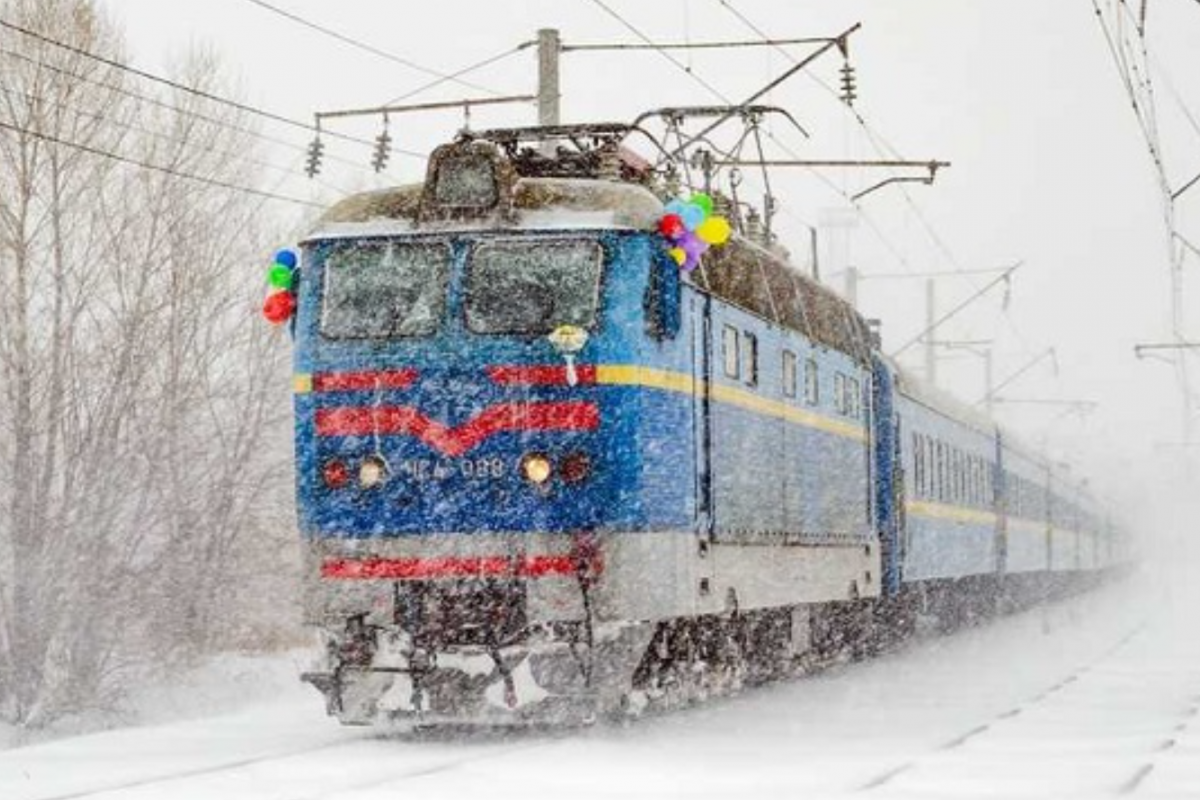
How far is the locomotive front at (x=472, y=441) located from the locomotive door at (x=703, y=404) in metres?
0.81

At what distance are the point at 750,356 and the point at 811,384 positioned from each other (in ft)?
7.14

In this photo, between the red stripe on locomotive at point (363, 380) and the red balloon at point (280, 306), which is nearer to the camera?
the red stripe on locomotive at point (363, 380)

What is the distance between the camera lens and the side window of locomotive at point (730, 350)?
13070 mm

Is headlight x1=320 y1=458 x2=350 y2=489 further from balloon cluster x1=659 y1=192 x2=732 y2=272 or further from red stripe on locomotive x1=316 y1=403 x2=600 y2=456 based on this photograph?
balloon cluster x1=659 y1=192 x2=732 y2=272

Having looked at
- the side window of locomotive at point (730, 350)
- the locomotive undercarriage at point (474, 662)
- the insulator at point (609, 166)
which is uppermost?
the insulator at point (609, 166)

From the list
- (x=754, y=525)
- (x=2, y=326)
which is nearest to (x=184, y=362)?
(x=2, y=326)

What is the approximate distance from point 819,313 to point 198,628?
→ 1220cm

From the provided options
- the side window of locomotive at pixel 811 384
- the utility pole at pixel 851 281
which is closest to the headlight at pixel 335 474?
the side window of locomotive at pixel 811 384

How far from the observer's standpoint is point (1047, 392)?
127125 mm

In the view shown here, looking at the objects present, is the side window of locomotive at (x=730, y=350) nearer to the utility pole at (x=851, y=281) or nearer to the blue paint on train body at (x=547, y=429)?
the blue paint on train body at (x=547, y=429)

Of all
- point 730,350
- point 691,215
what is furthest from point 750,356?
point 691,215

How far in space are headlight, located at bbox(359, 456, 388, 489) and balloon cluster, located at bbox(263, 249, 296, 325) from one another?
1373 millimetres

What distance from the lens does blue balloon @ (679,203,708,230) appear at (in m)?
11.9

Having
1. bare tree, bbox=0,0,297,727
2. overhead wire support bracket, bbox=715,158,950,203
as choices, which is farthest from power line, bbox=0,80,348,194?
overhead wire support bracket, bbox=715,158,950,203
